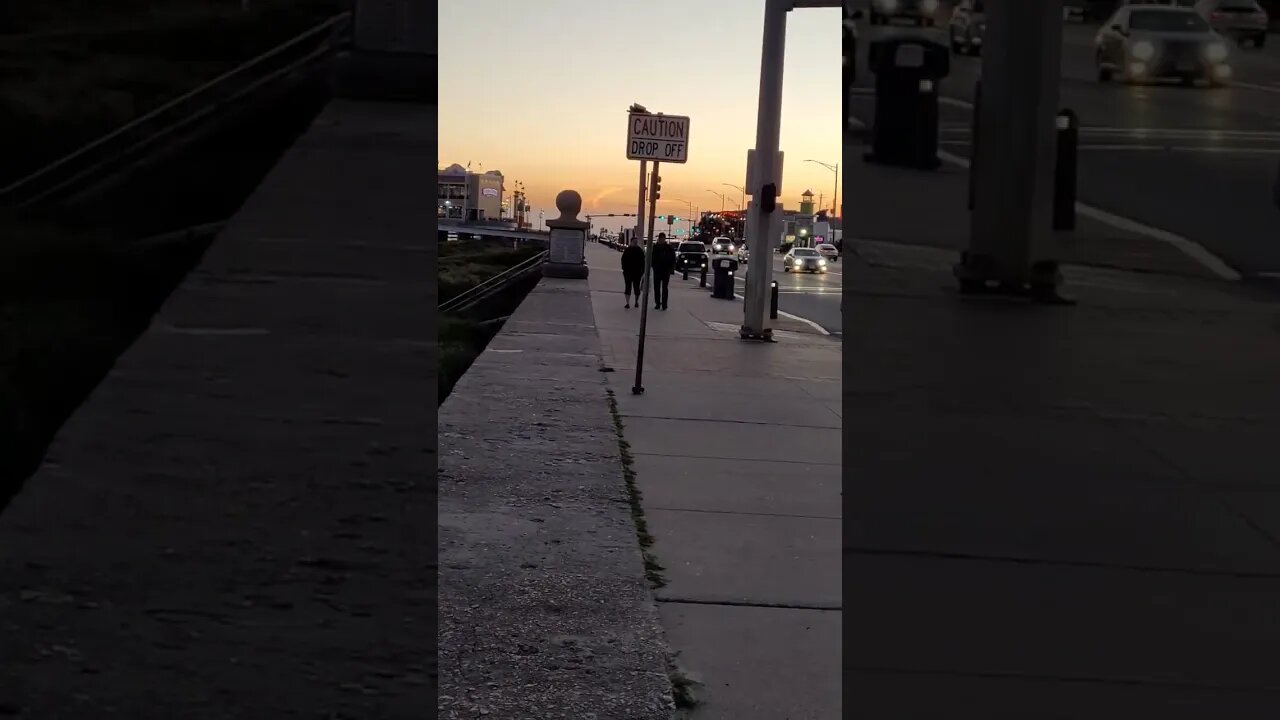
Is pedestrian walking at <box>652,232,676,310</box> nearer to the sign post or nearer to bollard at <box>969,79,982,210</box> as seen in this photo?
the sign post

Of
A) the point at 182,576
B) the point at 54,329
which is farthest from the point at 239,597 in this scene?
the point at 54,329

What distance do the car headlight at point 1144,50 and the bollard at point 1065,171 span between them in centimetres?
14

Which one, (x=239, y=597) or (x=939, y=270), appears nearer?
(x=939, y=270)

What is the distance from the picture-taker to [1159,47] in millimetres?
1998

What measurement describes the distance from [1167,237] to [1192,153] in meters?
0.15

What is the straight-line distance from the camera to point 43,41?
3.21m

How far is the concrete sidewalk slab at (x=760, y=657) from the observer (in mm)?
3984

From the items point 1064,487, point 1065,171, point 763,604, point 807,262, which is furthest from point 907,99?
point 807,262

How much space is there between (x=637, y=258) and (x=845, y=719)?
21.8 m

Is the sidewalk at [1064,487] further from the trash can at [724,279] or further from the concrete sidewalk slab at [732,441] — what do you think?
the trash can at [724,279]

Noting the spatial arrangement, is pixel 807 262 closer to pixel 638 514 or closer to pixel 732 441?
pixel 732 441

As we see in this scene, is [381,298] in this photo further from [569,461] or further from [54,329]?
[569,461]

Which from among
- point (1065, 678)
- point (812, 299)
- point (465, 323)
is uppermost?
point (1065, 678)

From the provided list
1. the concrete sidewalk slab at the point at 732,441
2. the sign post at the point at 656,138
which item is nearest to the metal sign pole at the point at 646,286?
the sign post at the point at 656,138
